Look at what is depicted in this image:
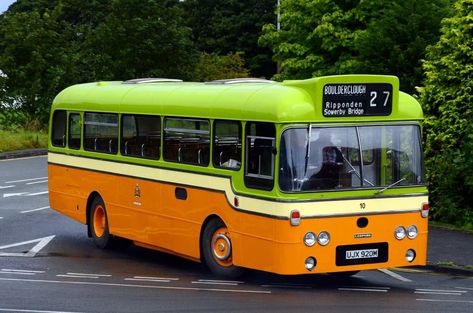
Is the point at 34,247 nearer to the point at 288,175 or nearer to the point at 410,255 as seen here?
the point at 288,175

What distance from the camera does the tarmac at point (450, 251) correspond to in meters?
Result: 17.2

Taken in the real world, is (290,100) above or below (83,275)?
above

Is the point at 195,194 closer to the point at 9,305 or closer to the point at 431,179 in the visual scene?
the point at 9,305

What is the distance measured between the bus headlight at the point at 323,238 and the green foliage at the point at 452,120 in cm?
760

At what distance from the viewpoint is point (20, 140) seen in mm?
42562

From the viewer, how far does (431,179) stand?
2288 cm

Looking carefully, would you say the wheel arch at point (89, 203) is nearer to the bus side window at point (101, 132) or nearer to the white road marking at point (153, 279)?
the bus side window at point (101, 132)

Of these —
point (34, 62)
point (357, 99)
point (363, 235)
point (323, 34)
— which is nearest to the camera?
point (363, 235)

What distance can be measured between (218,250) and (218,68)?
4750 cm

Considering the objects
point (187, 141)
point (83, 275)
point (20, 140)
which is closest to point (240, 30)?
point (20, 140)

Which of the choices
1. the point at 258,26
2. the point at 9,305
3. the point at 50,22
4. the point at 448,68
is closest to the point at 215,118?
the point at 9,305

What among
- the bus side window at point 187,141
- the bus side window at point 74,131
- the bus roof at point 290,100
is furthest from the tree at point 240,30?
the bus roof at point 290,100

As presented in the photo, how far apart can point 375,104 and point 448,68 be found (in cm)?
766

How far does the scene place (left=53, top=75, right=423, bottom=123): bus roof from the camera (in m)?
14.7
